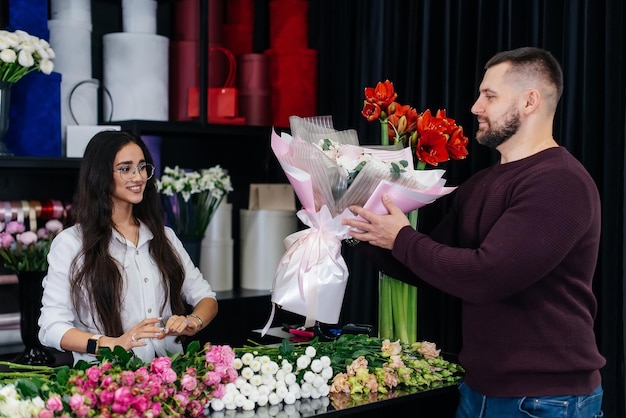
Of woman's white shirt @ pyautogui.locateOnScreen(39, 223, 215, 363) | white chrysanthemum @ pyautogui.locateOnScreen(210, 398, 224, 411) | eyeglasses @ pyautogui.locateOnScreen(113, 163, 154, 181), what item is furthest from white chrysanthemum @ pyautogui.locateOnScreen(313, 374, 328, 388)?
eyeglasses @ pyautogui.locateOnScreen(113, 163, 154, 181)

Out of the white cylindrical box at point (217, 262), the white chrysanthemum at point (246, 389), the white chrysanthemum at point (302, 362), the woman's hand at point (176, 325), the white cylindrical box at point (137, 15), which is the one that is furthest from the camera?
the white cylindrical box at point (217, 262)

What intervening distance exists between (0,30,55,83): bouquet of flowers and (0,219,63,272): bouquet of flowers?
52 cm

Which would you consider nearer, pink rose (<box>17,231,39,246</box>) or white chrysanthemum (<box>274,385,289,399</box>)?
white chrysanthemum (<box>274,385,289,399</box>)

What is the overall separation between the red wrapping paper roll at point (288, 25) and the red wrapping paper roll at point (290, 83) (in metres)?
0.04

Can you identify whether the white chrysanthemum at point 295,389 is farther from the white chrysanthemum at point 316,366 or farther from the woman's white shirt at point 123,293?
the woman's white shirt at point 123,293

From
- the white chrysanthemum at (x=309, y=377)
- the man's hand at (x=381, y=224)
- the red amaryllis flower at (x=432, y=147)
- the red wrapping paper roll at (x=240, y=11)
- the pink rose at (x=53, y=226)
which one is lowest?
the white chrysanthemum at (x=309, y=377)

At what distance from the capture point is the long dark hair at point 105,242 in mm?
2357

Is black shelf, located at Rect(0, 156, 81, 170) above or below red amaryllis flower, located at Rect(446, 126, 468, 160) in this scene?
below

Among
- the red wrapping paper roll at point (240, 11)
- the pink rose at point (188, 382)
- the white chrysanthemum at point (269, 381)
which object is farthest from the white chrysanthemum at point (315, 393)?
the red wrapping paper roll at point (240, 11)

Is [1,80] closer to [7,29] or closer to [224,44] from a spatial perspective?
[7,29]

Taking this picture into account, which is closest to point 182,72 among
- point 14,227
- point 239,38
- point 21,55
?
point 239,38

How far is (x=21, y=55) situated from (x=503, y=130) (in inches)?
66.0

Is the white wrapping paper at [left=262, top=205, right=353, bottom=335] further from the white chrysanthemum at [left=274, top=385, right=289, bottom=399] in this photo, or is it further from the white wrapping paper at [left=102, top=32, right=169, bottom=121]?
the white wrapping paper at [left=102, top=32, right=169, bottom=121]

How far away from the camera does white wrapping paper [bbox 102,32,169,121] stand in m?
3.35
